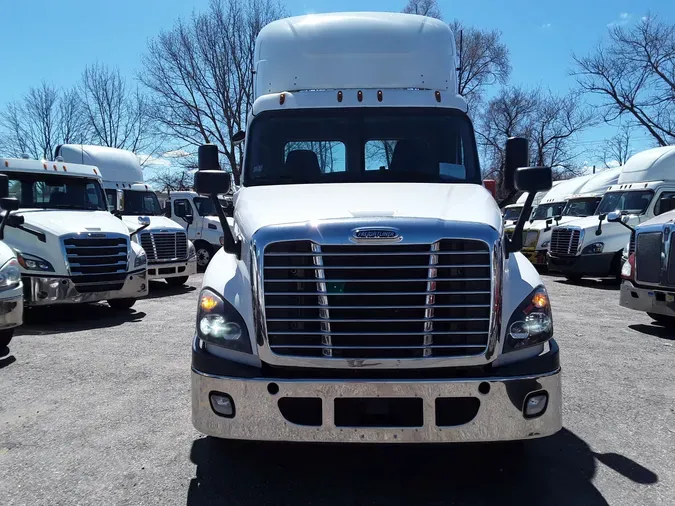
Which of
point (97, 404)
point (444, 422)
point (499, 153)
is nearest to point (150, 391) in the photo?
point (97, 404)

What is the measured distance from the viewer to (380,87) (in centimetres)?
529

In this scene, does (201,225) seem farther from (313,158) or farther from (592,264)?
(313,158)

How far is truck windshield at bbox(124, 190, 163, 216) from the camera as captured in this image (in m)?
14.6

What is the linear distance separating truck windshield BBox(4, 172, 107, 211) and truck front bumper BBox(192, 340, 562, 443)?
7.96 m

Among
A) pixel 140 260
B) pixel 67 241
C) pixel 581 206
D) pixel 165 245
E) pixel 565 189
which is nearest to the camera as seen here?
pixel 67 241

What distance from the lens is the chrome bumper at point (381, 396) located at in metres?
3.10

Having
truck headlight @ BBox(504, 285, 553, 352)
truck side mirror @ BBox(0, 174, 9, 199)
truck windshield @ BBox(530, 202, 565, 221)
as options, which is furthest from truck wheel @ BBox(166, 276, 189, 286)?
truck windshield @ BBox(530, 202, 565, 221)

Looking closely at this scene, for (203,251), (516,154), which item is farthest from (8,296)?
(203,251)

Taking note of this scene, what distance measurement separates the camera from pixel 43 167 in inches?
384

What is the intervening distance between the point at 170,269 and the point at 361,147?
9339 millimetres

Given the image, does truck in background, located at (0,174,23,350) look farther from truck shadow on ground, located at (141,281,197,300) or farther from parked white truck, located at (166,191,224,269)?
parked white truck, located at (166,191,224,269)

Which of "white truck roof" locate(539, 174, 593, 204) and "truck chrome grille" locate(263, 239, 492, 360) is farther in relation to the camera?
"white truck roof" locate(539, 174, 593, 204)

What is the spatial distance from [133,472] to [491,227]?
263 cm

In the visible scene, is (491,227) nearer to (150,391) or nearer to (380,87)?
(380,87)
